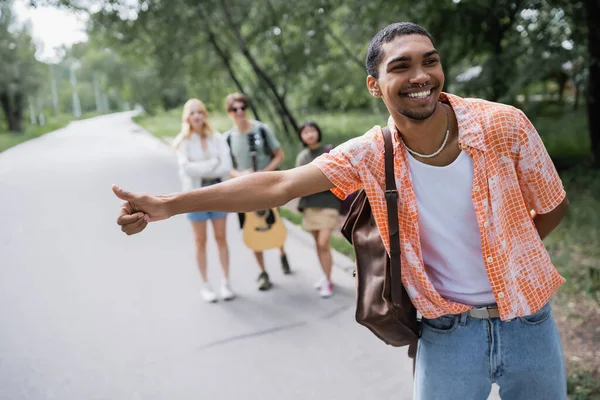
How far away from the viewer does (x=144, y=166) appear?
1619cm

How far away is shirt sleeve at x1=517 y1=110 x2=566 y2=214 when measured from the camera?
1.87 meters

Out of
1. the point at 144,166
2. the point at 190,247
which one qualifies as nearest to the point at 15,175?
the point at 144,166

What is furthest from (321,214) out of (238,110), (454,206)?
(454,206)

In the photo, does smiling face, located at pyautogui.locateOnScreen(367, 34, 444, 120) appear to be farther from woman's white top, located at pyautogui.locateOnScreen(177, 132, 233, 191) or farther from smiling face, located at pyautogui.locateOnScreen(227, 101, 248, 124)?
smiling face, located at pyautogui.locateOnScreen(227, 101, 248, 124)

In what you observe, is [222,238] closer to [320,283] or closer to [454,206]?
[320,283]

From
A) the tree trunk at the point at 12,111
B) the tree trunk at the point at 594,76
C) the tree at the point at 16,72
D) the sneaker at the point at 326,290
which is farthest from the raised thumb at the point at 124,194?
the tree trunk at the point at 12,111

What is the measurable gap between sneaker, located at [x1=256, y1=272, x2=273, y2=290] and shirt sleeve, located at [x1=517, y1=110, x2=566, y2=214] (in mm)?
4000

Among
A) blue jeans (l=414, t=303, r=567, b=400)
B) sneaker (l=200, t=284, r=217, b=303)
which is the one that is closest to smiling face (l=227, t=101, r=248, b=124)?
sneaker (l=200, t=284, r=217, b=303)

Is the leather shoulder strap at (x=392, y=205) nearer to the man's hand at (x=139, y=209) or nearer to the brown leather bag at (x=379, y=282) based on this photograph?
the brown leather bag at (x=379, y=282)

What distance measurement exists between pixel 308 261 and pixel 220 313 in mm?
1681

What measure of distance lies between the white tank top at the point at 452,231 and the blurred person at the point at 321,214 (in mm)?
3300

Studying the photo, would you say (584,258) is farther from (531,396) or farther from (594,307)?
(531,396)

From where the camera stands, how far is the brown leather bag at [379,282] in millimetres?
2080

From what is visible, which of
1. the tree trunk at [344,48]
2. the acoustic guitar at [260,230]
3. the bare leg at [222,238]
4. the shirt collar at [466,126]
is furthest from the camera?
the tree trunk at [344,48]
